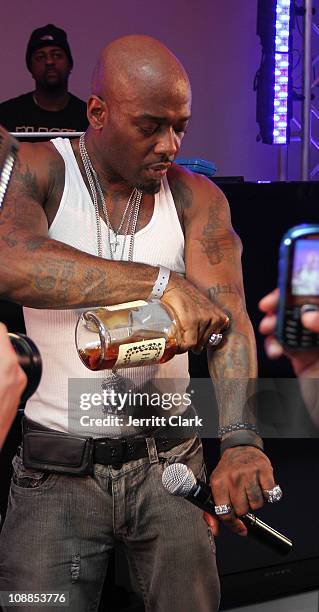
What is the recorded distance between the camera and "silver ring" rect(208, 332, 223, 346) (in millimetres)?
1841

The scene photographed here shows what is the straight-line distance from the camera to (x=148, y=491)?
1.92m

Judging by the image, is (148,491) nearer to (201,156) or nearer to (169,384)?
(169,384)

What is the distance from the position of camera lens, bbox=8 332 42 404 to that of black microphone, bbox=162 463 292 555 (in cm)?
50

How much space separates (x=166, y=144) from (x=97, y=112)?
7.3 inches

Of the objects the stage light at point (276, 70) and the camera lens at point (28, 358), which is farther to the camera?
the stage light at point (276, 70)

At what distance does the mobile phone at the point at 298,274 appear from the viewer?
3.13 ft

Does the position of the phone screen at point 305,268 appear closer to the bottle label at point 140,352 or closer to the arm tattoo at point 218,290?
the bottle label at point 140,352

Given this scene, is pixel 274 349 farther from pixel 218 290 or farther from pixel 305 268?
pixel 218 290

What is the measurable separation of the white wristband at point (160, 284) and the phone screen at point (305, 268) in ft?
2.50

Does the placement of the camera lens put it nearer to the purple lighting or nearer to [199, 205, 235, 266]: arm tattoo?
[199, 205, 235, 266]: arm tattoo

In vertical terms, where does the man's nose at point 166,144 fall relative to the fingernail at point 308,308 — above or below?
above

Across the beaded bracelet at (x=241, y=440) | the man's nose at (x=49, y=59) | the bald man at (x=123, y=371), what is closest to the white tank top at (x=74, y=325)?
the bald man at (x=123, y=371)

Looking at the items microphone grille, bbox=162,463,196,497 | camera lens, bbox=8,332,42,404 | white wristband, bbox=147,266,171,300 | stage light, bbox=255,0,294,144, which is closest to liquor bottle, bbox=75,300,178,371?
white wristband, bbox=147,266,171,300

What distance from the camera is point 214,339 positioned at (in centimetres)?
186
